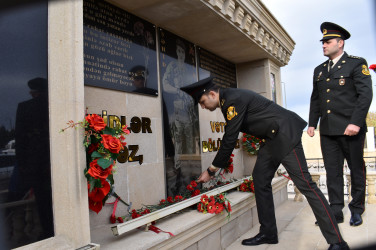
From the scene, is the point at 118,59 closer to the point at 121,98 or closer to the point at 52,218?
the point at 121,98

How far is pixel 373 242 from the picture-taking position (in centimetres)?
39

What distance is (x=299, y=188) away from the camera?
8.24 ft

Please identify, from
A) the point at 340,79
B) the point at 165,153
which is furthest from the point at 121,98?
the point at 340,79

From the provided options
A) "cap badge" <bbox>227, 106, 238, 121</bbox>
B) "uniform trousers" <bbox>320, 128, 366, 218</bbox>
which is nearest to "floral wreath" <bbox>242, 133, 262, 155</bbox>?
"uniform trousers" <bbox>320, 128, 366, 218</bbox>

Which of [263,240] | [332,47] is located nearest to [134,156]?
[263,240]

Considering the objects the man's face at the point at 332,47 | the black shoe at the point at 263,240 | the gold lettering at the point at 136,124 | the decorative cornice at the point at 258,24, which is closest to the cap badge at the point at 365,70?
the man's face at the point at 332,47

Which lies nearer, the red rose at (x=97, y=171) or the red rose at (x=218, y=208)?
the red rose at (x=97, y=171)

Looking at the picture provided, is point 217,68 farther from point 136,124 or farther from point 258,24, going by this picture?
point 136,124

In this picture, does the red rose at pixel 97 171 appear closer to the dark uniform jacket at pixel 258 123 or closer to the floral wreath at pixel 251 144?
the dark uniform jacket at pixel 258 123

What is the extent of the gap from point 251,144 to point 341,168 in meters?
1.81

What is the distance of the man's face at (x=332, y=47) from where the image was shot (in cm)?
314

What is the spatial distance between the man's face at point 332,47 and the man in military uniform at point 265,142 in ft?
3.22

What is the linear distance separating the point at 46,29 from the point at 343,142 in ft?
9.93

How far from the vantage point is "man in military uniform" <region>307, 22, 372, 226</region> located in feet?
9.63
